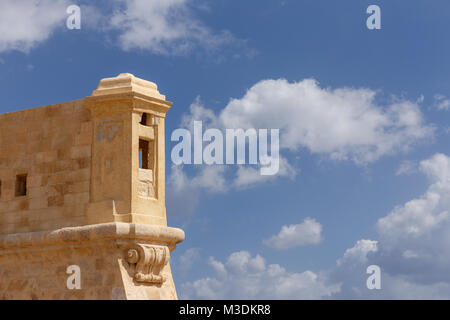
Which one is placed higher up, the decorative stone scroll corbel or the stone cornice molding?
the stone cornice molding

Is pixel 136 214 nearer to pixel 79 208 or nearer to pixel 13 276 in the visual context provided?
pixel 79 208

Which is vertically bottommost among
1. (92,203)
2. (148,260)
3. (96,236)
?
(148,260)

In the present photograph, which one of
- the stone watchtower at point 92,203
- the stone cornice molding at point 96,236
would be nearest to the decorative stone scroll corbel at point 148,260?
the stone watchtower at point 92,203

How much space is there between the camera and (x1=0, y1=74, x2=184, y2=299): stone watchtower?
1734 centimetres

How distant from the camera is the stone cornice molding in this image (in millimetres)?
17203

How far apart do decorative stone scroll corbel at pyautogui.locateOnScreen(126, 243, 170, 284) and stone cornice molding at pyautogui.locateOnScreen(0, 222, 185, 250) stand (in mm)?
188

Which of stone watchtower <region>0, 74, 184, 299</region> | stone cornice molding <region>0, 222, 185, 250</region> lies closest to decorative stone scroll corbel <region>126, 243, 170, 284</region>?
stone watchtower <region>0, 74, 184, 299</region>

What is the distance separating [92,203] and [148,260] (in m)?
A: 1.85

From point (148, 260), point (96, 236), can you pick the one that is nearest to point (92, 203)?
point (96, 236)

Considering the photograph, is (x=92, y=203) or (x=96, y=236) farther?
(x=92, y=203)

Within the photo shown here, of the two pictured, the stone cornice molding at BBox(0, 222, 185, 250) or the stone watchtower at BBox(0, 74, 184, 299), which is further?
the stone watchtower at BBox(0, 74, 184, 299)

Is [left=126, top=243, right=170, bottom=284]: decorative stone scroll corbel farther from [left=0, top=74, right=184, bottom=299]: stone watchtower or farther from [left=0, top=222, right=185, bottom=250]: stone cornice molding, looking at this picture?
[left=0, top=222, right=185, bottom=250]: stone cornice molding

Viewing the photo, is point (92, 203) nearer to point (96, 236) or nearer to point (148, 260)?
point (96, 236)

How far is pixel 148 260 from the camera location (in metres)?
17.4
